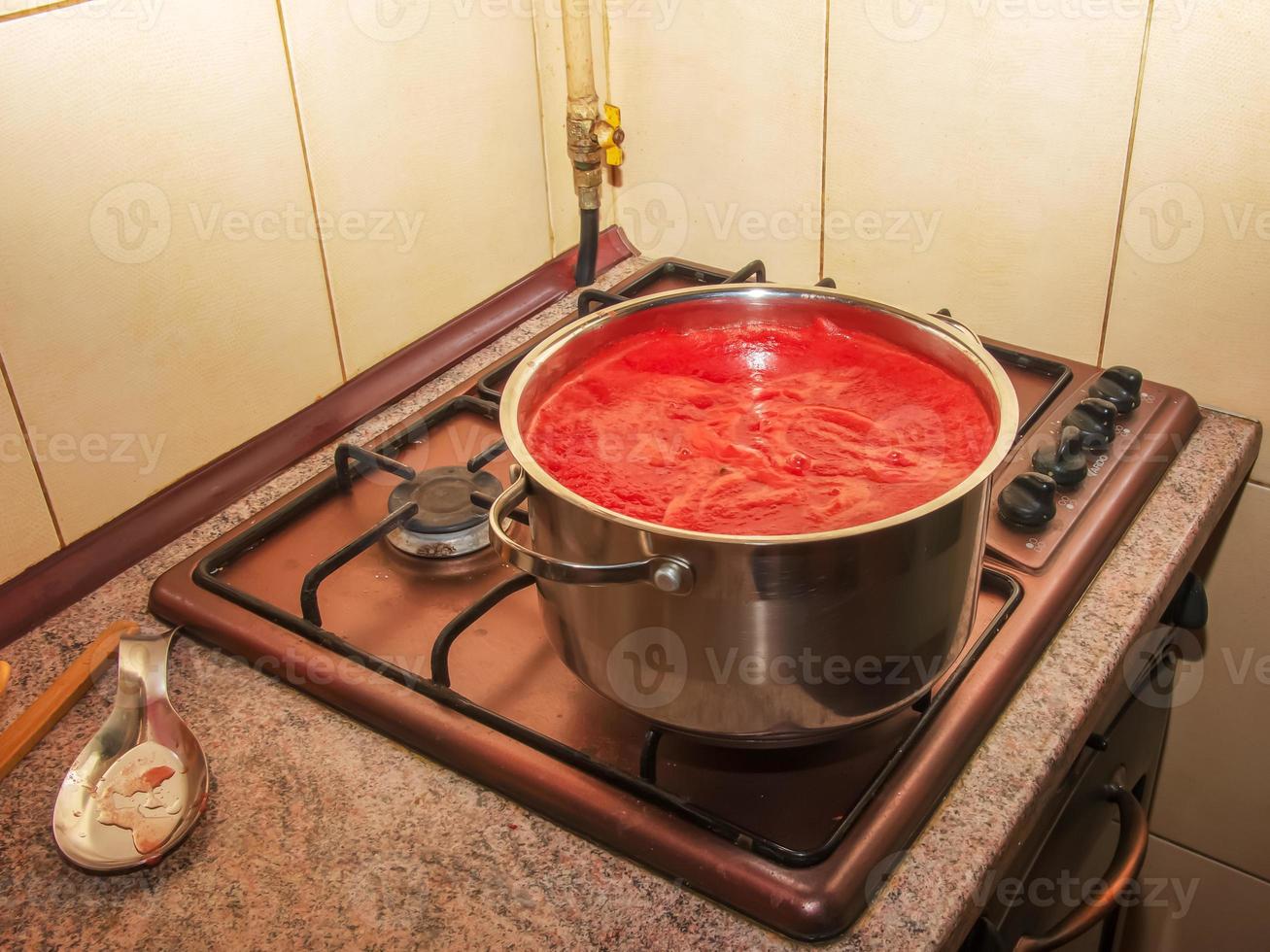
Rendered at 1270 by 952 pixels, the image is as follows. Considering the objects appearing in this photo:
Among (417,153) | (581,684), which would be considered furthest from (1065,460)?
(417,153)

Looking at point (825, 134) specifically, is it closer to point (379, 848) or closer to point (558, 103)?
point (558, 103)

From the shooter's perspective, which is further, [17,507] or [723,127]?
[723,127]

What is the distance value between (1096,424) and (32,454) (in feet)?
2.95

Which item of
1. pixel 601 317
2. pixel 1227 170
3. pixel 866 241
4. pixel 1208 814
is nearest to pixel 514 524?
pixel 601 317

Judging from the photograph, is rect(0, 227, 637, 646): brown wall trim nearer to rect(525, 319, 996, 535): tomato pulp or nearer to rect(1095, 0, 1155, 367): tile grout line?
rect(525, 319, 996, 535): tomato pulp

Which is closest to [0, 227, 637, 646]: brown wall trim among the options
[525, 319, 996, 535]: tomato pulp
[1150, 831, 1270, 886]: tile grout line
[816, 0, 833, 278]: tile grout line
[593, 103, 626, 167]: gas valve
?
[593, 103, 626, 167]: gas valve

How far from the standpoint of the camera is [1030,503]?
0.97m

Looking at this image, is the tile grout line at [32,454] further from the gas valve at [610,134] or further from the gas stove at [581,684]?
the gas valve at [610,134]

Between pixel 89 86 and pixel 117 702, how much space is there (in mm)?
463

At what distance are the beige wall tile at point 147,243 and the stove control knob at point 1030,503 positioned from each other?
0.67 meters

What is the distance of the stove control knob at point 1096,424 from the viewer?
1063 millimetres

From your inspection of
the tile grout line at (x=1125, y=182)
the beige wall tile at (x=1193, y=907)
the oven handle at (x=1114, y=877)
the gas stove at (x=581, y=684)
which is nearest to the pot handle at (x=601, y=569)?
the gas stove at (x=581, y=684)

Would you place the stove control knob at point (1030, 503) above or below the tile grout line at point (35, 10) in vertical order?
below

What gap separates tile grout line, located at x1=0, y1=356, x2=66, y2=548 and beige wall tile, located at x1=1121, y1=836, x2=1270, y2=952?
4.10ft
